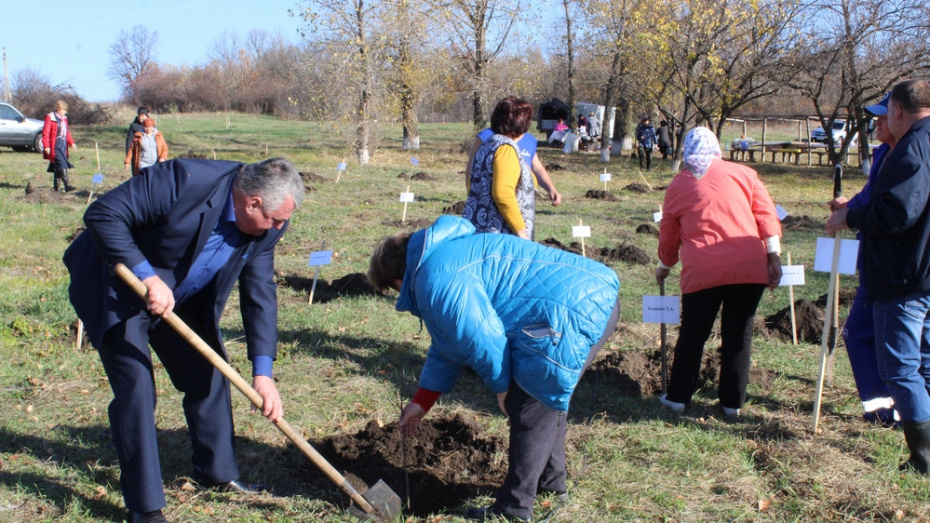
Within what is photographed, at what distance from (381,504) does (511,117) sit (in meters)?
2.46

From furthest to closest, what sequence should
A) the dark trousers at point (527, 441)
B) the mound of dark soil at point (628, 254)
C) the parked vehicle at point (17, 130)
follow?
the parked vehicle at point (17, 130), the mound of dark soil at point (628, 254), the dark trousers at point (527, 441)

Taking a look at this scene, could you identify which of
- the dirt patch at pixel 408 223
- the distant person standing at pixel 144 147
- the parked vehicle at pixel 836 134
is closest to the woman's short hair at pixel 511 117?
the dirt patch at pixel 408 223

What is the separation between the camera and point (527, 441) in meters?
2.94

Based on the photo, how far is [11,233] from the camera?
964 centimetres

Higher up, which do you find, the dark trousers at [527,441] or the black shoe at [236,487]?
the dark trousers at [527,441]

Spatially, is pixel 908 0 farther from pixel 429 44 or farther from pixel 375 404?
pixel 375 404

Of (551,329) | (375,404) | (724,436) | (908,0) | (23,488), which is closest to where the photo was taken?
(551,329)

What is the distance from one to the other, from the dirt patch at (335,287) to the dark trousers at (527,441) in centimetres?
412

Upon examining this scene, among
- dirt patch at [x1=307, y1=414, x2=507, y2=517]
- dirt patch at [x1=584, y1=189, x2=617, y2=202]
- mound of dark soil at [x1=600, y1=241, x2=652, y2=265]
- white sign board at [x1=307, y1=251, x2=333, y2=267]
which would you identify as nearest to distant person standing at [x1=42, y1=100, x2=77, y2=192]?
white sign board at [x1=307, y1=251, x2=333, y2=267]

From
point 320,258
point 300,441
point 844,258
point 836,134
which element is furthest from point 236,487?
point 836,134

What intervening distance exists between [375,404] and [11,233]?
745 centimetres

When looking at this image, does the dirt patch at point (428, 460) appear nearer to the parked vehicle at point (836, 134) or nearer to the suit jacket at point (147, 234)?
the suit jacket at point (147, 234)

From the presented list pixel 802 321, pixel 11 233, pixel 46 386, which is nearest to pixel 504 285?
pixel 46 386

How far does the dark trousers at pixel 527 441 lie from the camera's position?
2902 mm
